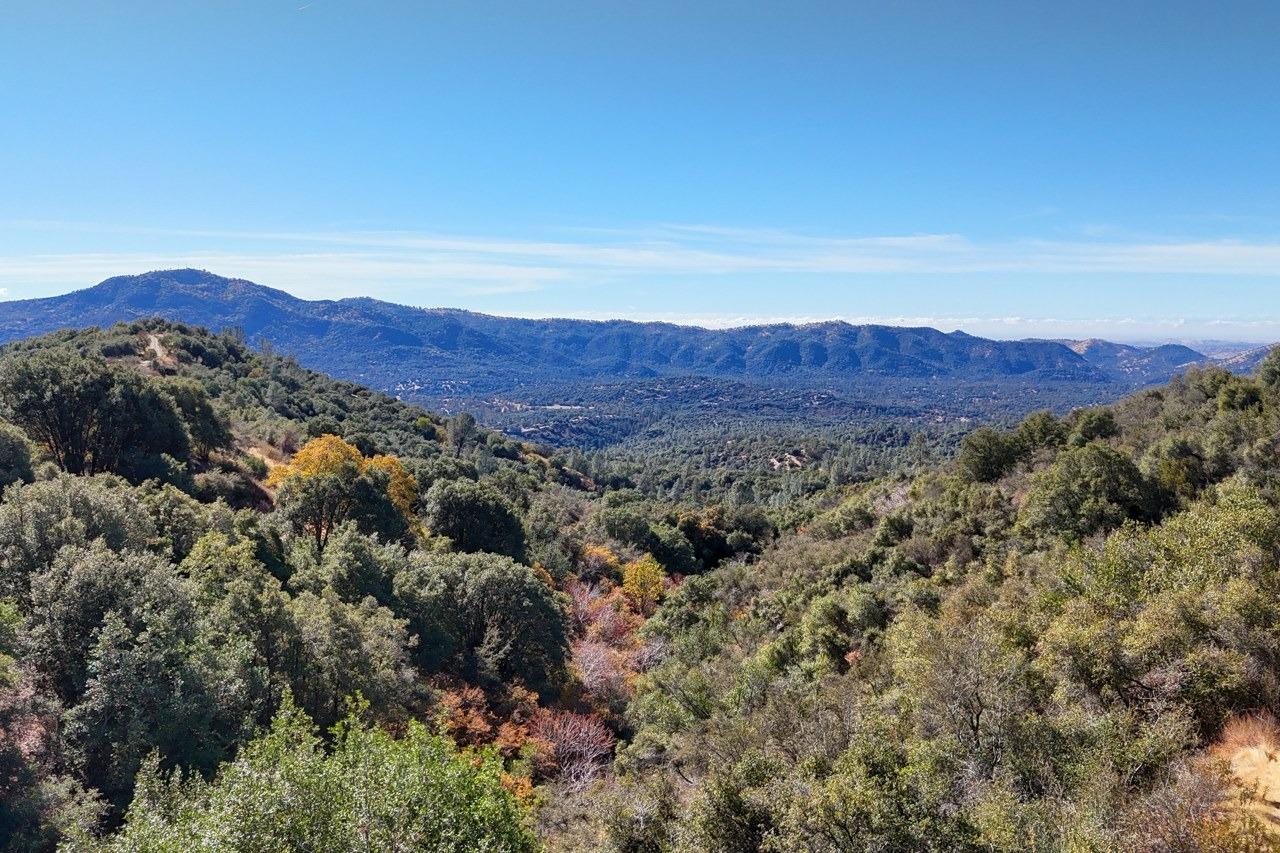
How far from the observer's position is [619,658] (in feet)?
132

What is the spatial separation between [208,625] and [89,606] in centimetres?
279

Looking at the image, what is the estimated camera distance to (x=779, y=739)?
1794cm

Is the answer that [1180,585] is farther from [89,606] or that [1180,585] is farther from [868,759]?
[89,606]

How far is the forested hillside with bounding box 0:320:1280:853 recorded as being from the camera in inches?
439

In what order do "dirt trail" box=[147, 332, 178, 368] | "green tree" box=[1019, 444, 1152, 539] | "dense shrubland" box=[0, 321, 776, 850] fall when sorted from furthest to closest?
"dirt trail" box=[147, 332, 178, 368] → "green tree" box=[1019, 444, 1152, 539] → "dense shrubland" box=[0, 321, 776, 850]

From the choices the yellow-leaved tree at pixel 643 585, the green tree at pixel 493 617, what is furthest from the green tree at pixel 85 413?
the yellow-leaved tree at pixel 643 585

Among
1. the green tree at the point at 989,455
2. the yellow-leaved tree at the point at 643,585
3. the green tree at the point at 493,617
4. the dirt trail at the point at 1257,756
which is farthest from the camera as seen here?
the yellow-leaved tree at the point at 643,585

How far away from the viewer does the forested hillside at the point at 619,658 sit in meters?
11.1

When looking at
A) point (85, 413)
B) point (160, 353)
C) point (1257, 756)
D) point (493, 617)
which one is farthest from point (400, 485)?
point (160, 353)

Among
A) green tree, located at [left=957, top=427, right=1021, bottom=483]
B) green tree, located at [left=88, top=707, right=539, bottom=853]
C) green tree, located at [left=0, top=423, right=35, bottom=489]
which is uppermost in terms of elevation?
green tree, located at [left=0, top=423, right=35, bottom=489]

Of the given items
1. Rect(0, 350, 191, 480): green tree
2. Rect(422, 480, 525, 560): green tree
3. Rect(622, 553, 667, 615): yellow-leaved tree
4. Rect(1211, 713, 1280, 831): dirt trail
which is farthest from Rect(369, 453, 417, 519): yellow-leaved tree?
Rect(1211, 713, 1280, 831): dirt trail

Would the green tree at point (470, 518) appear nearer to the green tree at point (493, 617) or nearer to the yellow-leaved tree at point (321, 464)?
the yellow-leaved tree at point (321, 464)

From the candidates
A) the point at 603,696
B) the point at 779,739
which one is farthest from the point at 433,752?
the point at 603,696

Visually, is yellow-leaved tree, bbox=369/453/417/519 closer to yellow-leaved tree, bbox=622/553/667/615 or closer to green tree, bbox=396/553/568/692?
green tree, bbox=396/553/568/692
